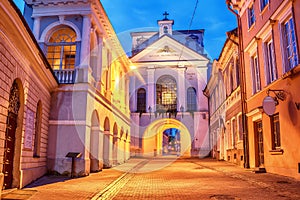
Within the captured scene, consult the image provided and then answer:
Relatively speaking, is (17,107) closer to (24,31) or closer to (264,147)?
(24,31)

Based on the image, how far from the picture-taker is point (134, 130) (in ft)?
106

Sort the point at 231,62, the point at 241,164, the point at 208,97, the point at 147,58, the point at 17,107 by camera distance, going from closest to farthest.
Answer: the point at 17,107 < the point at 241,164 < the point at 231,62 < the point at 208,97 < the point at 147,58

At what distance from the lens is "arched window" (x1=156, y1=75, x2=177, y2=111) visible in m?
34.2

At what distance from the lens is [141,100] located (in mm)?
34250

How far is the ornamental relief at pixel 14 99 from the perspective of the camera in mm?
8516

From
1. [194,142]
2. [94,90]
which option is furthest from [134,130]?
[94,90]

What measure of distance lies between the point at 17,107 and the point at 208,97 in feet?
81.4

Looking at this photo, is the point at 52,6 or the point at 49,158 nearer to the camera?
the point at 49,158

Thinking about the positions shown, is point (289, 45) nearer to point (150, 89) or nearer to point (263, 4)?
point (263, 4)

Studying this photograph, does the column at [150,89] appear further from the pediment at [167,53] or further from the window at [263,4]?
the window at [263,4]

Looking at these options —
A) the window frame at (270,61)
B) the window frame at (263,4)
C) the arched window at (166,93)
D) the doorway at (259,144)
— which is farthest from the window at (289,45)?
the arched window at (166,93)

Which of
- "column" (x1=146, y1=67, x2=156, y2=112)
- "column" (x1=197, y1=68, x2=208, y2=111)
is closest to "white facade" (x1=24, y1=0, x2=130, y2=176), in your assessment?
"column" (x1=146, y1=67, x2=156, y2=112)

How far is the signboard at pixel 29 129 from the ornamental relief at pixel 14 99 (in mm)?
789

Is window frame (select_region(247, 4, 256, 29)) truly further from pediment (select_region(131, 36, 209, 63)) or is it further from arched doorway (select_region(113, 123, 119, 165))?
pediment (select_region(131, 36, 209, 63))
